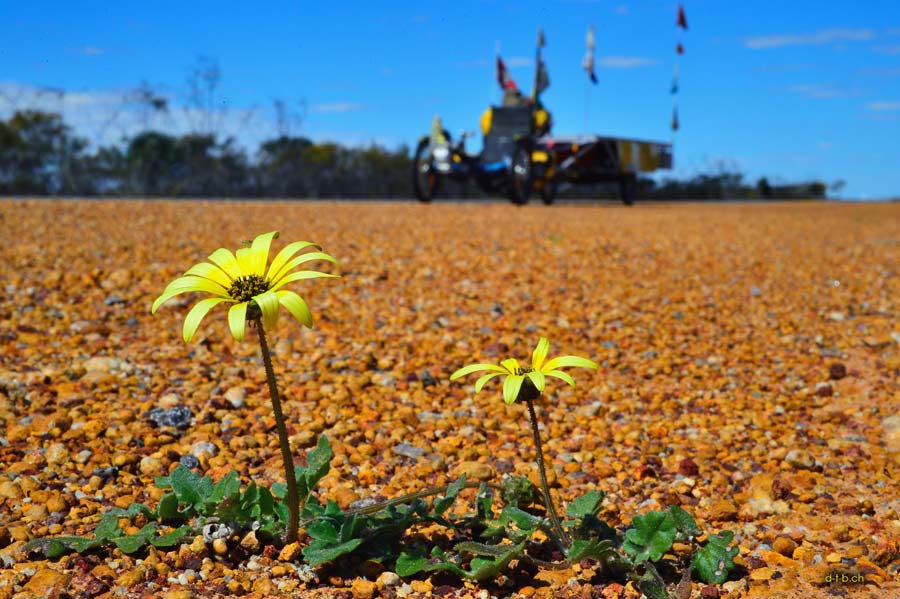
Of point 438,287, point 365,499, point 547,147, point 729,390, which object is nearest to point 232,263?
point 365,499

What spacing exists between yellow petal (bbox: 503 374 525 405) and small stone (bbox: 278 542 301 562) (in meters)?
0.79

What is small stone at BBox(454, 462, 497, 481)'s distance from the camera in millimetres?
2859

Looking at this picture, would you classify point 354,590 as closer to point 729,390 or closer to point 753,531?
point 753,531

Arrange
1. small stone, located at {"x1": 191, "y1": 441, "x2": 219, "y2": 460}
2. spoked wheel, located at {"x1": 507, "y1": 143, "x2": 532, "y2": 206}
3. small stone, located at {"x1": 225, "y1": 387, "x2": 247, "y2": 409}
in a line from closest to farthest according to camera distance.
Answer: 1. small stone, located at {"x1": 191, "y1": 441, "x2": 219, "y2": 460}
2. small stone, located at {"x1": 225, "y1": 387, "x2": 247, "y2": 409}
3. spoked wheel, located at {"x1": 507, "y1": 143, "x2": 532, "y2": 206}

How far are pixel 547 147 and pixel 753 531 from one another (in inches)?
514

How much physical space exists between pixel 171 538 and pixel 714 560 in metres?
1.44

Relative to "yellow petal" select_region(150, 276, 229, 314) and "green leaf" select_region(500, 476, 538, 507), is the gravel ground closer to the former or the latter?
"green leaf" select_region(500, 476, 538, 507)

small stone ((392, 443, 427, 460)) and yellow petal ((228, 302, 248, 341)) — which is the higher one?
yellow petal ((228, 302, 248, 341))

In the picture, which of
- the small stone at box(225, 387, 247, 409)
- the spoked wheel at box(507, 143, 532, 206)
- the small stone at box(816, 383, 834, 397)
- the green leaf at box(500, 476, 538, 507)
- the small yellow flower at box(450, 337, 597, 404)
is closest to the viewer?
the small yellow flower at box(450, 337, 597, 404)

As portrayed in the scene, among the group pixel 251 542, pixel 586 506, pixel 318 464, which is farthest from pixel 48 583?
pixel 586 506

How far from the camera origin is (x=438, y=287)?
545cm

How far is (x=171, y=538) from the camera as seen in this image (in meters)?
2.24

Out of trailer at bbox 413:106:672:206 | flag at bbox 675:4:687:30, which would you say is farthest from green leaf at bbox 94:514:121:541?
flag at bbox 675:4:687:30

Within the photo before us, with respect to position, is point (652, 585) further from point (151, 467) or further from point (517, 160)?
point (517, 160)
